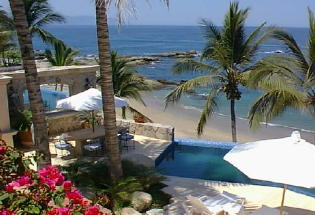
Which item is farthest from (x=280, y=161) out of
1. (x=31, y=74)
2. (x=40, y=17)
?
(x=40, y=17)

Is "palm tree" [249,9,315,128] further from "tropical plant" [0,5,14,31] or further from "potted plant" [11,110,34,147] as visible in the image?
"tropical plant" [0,5,14,31]

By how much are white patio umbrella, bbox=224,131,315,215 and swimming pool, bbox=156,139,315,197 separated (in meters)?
3.25

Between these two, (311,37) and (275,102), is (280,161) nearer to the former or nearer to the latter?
(275,102)

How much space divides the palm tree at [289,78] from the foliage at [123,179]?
3.93m

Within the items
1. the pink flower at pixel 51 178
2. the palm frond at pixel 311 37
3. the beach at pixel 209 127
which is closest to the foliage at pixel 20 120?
the beach at pixel 209 127

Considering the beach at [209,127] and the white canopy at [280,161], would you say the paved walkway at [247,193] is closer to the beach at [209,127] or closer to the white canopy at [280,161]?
the white canopy at [280,161]

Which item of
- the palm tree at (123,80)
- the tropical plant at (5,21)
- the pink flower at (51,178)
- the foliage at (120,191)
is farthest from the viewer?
the tropical plant at (5,21)

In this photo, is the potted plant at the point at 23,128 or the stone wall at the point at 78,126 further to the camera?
the stone wall at the point at 78,126

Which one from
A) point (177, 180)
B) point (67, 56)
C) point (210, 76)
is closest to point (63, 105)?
point (177, 180)

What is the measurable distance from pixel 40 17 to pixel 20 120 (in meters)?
10.6

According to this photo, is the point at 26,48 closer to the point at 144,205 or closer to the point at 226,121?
the point at 144,205

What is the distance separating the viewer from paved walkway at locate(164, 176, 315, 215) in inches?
351

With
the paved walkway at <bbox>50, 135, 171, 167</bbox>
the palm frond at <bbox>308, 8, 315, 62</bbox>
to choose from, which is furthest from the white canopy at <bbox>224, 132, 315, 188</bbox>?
the palm frond at <bbox>308, 8, 315, 62</bbox>

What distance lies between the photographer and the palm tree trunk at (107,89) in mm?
8352
